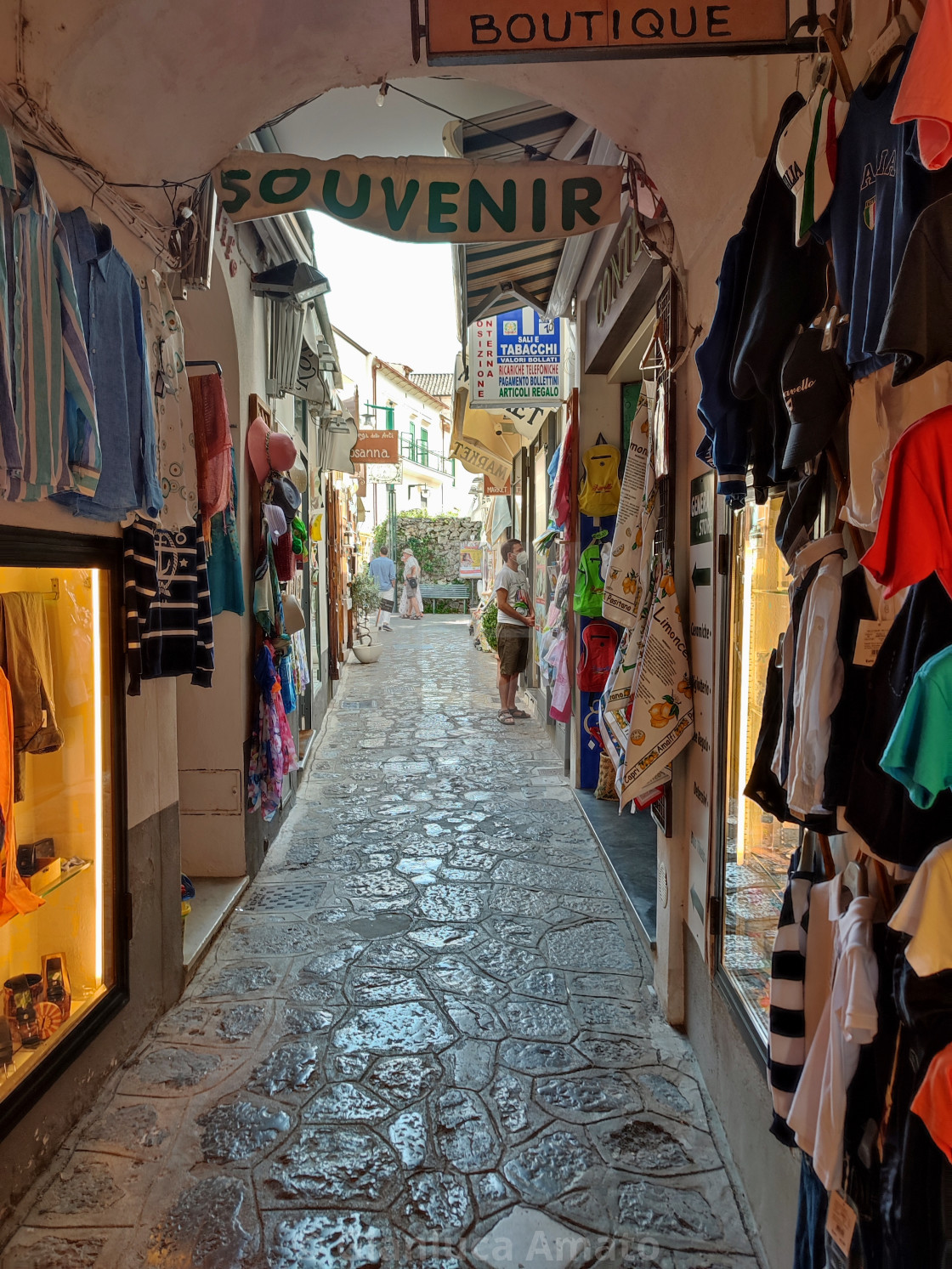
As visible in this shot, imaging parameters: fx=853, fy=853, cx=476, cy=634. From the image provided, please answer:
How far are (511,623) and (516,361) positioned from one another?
309 cm

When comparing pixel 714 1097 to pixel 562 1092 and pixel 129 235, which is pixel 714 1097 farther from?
pixel 129 235

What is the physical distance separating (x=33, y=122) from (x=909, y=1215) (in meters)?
3.37

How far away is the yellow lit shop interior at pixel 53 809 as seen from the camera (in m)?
→ 2.67

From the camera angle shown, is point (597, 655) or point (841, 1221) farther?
point (597, 655)

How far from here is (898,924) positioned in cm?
126

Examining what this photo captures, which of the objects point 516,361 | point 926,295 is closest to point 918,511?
point 926,295

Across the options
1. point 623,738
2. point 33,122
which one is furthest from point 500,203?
point 623,738

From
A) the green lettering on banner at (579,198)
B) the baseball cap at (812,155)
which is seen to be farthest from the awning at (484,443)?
the baseball cap at (812,155)

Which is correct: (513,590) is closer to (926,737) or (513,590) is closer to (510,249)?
(510,249)

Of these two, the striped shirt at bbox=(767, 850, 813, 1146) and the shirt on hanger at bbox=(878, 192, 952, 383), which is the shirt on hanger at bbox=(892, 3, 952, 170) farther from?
the striped shirt at bbox=(767, 850, 813, 1146)

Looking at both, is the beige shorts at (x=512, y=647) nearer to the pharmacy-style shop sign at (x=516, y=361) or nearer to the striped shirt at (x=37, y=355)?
the pharmacy-style shop sign at (x=516, y=361)

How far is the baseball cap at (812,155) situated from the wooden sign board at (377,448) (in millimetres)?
14745

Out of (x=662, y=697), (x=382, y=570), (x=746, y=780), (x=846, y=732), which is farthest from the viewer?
(x=382, y=570)

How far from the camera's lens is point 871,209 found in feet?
4.92
